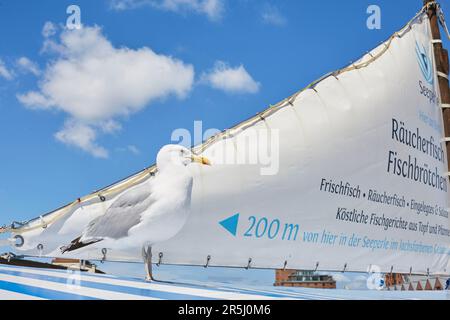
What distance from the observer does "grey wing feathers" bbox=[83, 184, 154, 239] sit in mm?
3068

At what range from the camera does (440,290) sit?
5715mm

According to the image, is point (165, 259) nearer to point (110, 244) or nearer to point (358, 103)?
point (110, 244)

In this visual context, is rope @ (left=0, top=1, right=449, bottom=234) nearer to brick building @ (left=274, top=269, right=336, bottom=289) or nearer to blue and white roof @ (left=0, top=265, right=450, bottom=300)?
blue and white roof @ (left=0, top=265, right=450, bottom=300)

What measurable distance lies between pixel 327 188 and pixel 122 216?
2085 mm

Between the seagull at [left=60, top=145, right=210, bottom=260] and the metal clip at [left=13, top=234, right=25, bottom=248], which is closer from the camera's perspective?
the seagull at [left=60, top=145, right=210, bottom=260]

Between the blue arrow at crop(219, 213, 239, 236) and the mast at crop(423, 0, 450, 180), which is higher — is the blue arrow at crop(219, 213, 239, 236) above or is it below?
below

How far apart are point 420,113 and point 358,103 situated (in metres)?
1.48

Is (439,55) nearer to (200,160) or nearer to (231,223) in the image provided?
(231,223)

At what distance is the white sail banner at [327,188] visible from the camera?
11.3 feet

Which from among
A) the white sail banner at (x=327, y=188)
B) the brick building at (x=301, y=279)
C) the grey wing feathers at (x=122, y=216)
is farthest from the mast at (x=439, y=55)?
the grey wing feathers at (x=122, y=216)

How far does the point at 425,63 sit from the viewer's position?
6.33 m

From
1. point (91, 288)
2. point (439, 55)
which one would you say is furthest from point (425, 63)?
point (91, 288)

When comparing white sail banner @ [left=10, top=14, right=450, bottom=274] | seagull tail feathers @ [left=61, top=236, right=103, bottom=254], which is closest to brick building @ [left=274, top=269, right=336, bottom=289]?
white sail banner @ [left=10, top=14, right=450, bottom=274]

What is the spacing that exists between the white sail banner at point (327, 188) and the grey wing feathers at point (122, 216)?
0.23ft
